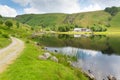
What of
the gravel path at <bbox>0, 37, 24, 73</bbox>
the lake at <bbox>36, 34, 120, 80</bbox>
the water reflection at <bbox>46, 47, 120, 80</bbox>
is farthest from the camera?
the lake at <bbox>36, 34, 120, 80</bbox>

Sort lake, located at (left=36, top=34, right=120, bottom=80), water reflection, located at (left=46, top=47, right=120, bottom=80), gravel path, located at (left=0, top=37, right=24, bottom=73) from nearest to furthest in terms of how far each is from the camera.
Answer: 1. gravel path, located at (left=0, top=37, right=24, bottom=73)
2. water reflection, located at (left=46, top=47, right=120, bottom=80)
3. lake, located at (left=36, top=34, right=120, bottom=80)

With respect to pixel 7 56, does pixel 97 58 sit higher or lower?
lower

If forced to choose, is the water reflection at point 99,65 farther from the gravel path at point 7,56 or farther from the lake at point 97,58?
the gravel path at point 7,56

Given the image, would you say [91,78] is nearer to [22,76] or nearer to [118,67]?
[22,76]

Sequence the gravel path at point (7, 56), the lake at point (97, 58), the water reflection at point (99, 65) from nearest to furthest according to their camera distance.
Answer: the gravel path at point (7, 56)
the water reflection at point (99, 65)
the lake at point (97, 58)

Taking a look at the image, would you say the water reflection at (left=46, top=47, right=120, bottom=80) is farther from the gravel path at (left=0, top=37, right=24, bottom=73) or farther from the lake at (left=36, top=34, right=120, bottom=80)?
the gravel path at (left=0, top=37, right=24, bottom=73)

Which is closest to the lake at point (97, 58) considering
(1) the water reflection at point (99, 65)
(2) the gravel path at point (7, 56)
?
(1) the water reflection at point (99, 65)

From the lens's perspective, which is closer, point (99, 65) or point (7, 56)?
point (7, 56)

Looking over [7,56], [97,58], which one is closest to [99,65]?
[97,58]

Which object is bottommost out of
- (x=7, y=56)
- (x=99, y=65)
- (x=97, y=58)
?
(x=97, y=58)

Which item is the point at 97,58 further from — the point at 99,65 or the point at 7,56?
the point at 7,56

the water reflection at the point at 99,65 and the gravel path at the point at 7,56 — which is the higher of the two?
the gravel path at the point at 7,56

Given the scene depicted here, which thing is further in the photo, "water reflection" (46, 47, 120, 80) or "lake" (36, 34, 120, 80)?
"lake" (36, 34, 120, 80)

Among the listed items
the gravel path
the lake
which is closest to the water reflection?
the lake
